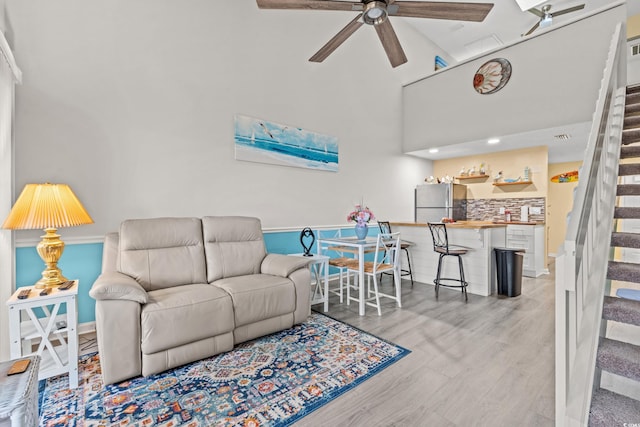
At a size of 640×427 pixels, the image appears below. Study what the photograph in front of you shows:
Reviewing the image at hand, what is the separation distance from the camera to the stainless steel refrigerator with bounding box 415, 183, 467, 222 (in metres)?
5.80

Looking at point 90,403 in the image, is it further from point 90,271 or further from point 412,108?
point 412,108

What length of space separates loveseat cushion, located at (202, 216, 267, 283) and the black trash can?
3030 mm

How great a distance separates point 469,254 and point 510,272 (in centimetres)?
51

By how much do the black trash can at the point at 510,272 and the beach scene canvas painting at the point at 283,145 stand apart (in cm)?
261

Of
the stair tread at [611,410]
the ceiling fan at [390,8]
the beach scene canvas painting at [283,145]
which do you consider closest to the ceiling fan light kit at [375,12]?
the ceiling fan at [390,8]

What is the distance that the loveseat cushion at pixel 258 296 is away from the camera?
2.35 metres

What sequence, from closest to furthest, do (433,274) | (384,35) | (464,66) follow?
(384,35), (433,274), (464,66)

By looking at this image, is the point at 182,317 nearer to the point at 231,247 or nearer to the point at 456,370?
the point at 231,247

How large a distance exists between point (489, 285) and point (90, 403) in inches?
163

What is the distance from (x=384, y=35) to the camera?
2.56 metres

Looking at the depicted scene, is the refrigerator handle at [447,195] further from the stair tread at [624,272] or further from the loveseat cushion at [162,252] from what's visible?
the loveseat cushion at [162,252]

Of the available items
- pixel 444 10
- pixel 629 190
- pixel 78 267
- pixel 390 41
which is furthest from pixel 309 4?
pixel 78 267

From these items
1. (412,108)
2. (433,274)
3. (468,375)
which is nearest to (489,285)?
(433,274)

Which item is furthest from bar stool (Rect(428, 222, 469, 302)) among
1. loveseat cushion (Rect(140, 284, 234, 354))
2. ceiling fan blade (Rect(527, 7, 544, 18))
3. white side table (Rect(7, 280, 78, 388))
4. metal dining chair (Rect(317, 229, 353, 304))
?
ceiling fan blade (Rect(527, 7, 544, 18))
